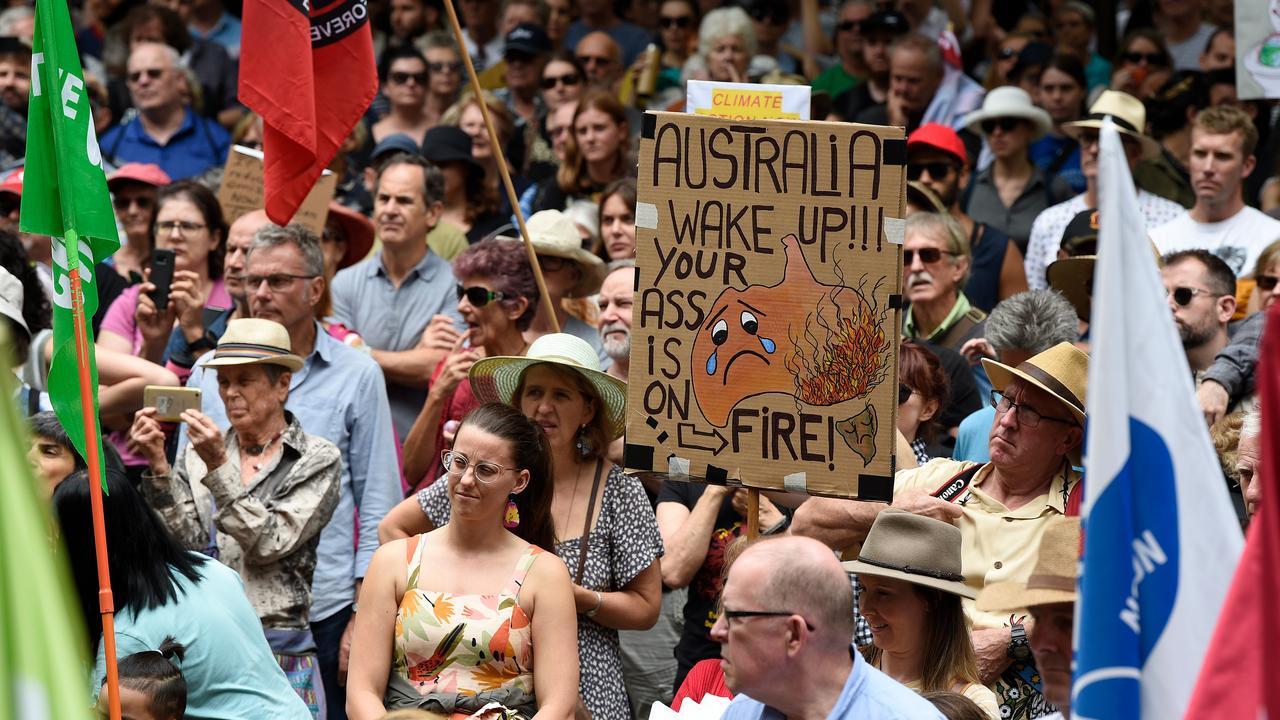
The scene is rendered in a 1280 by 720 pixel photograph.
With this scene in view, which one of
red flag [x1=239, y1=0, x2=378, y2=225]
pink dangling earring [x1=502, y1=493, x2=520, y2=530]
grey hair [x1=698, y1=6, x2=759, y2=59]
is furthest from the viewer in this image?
grey hair [x1=698, y1=6, x2=759, y2=59]

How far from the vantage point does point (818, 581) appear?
4035 mm

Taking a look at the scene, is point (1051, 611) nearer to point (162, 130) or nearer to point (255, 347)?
point (255, 347)

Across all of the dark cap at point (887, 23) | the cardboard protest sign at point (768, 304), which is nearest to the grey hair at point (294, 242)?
the cardboard protest sign at point (768, 304)

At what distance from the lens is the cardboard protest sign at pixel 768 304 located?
5.40 metres

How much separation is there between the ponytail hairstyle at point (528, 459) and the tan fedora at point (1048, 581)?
1.99 metres

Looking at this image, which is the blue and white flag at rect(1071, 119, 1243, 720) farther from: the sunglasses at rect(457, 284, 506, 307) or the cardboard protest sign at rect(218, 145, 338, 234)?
the cardboard protest sign at rect(218, 145, 338, 234)

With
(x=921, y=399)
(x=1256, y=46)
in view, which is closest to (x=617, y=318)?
(x=921, y=399)

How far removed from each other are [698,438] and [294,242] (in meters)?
2.69

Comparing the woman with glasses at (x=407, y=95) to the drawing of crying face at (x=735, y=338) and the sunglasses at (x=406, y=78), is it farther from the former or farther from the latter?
the drawing of crying face at (x=735, y=338)

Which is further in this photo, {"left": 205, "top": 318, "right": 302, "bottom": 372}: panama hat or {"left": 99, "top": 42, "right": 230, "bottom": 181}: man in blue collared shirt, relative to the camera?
{"left": 99, "top": 42, "right": 230, "bottom": 181}: man in blue collared shirt

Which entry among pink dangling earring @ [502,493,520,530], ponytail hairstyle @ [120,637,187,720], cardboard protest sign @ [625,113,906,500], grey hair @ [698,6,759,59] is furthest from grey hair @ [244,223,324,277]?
grey hair @ [698,6,759,59]

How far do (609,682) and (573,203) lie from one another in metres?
4.72

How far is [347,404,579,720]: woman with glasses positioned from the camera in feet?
17.5

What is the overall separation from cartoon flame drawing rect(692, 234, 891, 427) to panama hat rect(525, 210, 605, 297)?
2.67m
